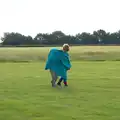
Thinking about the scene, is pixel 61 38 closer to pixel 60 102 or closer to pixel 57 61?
pixel 57 61

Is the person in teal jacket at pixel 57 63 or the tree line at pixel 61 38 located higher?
the person in teal jacket at pixel 57 63

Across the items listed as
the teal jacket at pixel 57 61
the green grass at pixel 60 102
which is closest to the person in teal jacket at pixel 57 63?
the teal jacket at pixel 57 61

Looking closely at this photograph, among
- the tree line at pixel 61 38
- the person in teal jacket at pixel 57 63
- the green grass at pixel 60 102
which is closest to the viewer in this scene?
the green grass at pixel 60 102

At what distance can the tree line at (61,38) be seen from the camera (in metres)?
120

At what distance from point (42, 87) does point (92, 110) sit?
652 cm

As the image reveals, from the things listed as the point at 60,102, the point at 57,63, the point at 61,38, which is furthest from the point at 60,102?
the point at 61,38

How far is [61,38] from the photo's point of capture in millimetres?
120438

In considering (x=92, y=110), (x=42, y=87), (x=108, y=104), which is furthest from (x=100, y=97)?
(x=42, y=87)

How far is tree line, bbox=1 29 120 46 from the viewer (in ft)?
394

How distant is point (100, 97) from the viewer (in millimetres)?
15250

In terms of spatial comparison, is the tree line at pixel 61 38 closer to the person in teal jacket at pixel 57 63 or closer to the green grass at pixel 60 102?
the person in teal jacket at pixel 57 63

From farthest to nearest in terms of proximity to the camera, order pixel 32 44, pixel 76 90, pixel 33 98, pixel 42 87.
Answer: pixel 32 44 < pixel 42 87 < pixel 76 90 < pixel 33 98

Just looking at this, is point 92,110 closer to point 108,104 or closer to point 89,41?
point 108,104

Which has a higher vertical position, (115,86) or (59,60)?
(59,60)
